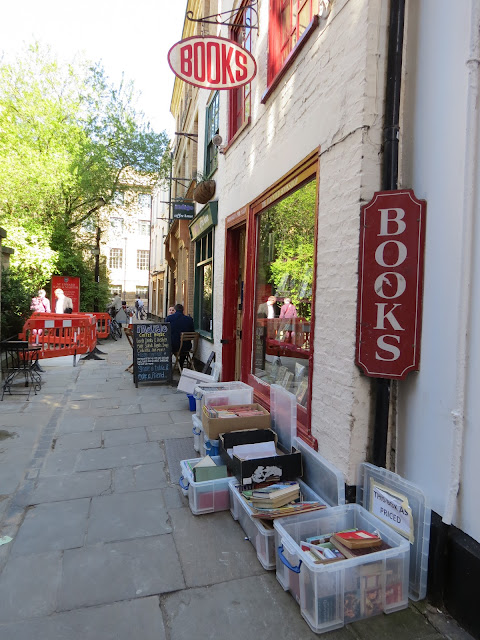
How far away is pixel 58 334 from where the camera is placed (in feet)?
34.4

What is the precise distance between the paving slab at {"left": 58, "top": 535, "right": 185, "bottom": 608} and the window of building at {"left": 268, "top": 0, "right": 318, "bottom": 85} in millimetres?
4880

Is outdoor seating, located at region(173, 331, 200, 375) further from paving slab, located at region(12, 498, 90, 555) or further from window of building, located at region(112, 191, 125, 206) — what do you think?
window of building, located at region(112, 191, 125, 206)

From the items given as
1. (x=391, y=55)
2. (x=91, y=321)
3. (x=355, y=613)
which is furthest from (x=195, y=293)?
(x=355, y=613)

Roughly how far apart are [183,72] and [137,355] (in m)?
4.93

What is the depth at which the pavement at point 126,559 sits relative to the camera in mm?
2275

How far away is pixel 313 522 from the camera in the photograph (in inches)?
109

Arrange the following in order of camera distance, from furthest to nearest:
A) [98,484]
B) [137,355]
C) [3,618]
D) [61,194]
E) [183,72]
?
[61,194]
[137,355]
[183,72]
[98,484]
[3,618]

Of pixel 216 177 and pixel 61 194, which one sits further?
pixel 61 194

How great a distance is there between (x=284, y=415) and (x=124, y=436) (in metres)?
2.31

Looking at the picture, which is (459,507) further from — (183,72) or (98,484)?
(183,72)

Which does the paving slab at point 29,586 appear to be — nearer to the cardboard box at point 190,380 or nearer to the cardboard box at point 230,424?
the cardboard box at point 230,424

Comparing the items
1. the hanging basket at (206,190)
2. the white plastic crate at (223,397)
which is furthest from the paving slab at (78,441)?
the hanging basket at (206,190)

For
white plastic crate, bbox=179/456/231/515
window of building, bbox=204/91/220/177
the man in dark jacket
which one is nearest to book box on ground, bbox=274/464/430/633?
white plastic crate, bbox=179/456/231/515

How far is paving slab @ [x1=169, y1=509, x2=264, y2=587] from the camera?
2719 mm
